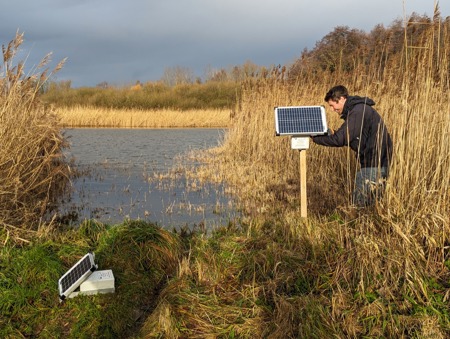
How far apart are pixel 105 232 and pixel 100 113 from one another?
68.0 ft

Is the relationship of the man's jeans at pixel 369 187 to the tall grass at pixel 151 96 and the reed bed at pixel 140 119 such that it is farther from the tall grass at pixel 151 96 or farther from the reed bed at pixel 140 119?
the tall grass at pixel 151 96

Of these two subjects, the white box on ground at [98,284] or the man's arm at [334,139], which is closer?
the white box on ground at [98,284]

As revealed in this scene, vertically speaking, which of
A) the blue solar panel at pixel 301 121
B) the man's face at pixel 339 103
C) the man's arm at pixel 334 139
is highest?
the man's face at pixel 339 103

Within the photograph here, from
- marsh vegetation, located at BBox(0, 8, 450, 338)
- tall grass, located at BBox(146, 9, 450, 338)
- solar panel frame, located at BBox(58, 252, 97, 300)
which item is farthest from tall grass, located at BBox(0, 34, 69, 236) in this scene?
tall grass, located at BBox(146, 9, 450, 338)

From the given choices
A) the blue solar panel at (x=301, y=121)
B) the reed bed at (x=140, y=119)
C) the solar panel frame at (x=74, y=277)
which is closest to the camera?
the solar panel frame at (x=74, y=277)

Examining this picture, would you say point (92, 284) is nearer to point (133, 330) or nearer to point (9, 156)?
point (133, 330)

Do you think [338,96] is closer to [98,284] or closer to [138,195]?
[98,284]

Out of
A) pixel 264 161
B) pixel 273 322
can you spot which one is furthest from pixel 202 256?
pixel 264 161

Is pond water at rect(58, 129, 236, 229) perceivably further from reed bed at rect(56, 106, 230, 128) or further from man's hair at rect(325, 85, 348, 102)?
reed bed at rect(56, 106, 230, 128)

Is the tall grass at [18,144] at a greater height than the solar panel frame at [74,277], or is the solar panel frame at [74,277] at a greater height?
the tall grass at [18,144]

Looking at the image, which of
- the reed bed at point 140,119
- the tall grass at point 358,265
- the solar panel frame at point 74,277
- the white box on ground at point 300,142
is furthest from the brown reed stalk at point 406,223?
the reed bed at point 140,119

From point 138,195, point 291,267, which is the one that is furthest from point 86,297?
point 138,195

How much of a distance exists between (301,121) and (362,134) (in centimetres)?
100

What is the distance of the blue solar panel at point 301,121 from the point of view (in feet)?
14.1
